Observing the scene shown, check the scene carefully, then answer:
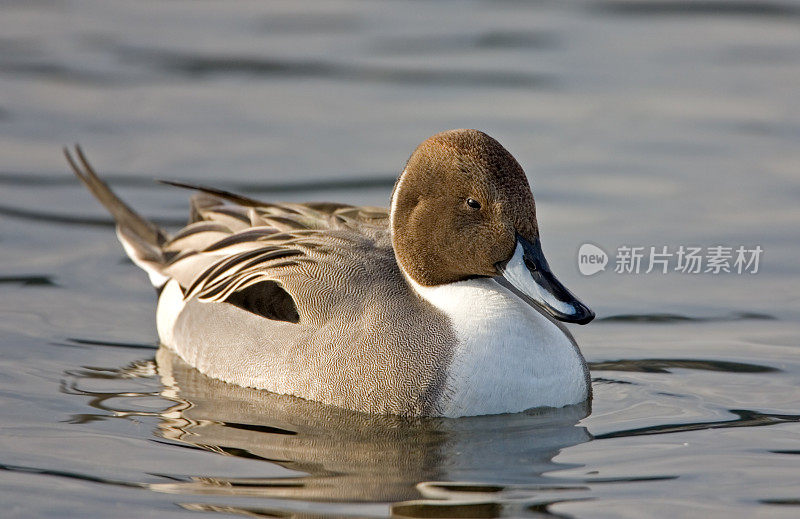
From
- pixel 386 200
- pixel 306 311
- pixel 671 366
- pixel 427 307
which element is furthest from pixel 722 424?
pixel 386 200

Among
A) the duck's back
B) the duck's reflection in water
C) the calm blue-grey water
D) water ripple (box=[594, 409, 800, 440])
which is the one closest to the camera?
the duck's reflection in water

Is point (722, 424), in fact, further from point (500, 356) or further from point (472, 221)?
point (472, 221)

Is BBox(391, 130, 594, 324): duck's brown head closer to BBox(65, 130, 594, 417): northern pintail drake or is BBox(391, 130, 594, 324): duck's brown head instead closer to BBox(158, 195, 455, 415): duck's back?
BBox(65, 130, 594, 417): northern pintail drake

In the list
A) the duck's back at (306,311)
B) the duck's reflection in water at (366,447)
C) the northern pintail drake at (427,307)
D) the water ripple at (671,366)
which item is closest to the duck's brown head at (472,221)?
the northern pintail drake at (427,307)

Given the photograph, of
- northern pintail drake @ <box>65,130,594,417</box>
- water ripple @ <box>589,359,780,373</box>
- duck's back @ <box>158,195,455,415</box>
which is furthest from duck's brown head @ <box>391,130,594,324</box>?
water ripple @ <box>589,359,780,373</box>

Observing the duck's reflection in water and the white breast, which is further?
the white breast

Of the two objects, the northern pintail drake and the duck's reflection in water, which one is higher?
the northern pintail drake

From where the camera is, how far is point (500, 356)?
21.3ft

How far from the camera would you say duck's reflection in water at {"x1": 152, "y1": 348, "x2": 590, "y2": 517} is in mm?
5684

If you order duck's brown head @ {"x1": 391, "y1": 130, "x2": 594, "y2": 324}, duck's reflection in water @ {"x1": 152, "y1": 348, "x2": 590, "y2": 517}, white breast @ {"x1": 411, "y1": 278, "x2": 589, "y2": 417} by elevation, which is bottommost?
duck's reflection in water @ {"x1": 152, "y1": 348, "x2": 590, "y2": 517}

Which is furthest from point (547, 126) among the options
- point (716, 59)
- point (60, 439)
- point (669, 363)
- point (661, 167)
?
point (60, 439)

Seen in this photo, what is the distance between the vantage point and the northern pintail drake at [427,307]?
6.38 metres

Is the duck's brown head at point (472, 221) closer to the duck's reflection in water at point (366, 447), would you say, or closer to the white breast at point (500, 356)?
the white breast at point (500, 356)

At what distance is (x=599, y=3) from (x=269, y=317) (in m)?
7.91
